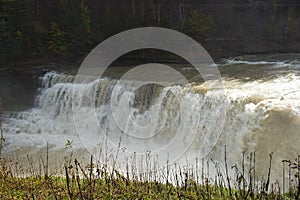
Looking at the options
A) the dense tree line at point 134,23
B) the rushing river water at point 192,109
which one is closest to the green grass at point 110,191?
the rushing river water at point 192,109

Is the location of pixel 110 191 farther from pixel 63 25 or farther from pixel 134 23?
pixel 63 25

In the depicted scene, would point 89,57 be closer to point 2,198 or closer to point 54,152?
point 54,152

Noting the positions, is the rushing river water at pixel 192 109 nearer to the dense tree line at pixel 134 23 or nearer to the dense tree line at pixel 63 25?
the dense tree line at pixel 63 25

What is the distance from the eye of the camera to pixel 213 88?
28.7 feet

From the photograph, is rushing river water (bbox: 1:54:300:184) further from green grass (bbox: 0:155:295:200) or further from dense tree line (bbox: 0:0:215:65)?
green grass (bbox: 0:155:295:200)

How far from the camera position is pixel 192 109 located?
344 inches

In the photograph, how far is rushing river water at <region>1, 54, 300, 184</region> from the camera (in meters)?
6.80

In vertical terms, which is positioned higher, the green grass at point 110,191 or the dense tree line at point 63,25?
the dense tree line at point 63,25

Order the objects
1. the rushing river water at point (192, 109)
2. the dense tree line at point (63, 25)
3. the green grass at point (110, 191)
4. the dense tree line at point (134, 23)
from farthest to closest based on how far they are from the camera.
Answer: the dense tree line at point (134, 23), the dense tree line at point (63, 25), the rushing river water at point (192, 109), the green grass at point (110, 191)

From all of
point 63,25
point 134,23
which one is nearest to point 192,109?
point 134,23

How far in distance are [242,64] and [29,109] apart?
8511 millimetres

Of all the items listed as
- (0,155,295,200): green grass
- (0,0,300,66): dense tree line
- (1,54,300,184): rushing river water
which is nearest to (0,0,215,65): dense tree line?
(0,0,300,66): dense tree line

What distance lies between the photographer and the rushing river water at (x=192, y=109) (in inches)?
268

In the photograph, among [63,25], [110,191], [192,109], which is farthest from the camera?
[63,25]
